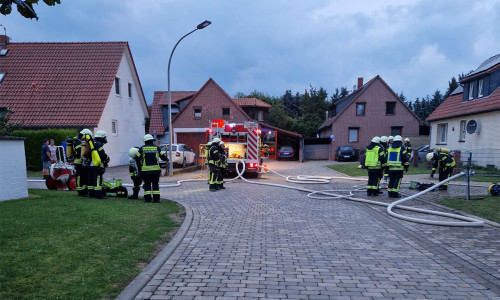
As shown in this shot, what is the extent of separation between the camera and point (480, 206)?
761cm

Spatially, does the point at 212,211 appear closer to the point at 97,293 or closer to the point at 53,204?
the point at 53,204

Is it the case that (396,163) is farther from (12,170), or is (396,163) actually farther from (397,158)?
(12,170)

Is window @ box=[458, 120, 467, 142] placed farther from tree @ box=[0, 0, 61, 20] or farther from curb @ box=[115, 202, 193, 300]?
tree @ box=[0, 0, 61, 20]

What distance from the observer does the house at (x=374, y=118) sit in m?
31.1

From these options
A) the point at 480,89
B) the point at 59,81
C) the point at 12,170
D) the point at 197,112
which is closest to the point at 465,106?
the point at 480,89

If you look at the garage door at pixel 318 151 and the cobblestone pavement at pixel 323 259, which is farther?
the garage door at pixel 318 151

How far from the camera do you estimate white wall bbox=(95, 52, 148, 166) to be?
1948 cm

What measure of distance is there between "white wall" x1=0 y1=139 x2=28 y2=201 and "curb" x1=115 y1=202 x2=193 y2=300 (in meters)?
4.40

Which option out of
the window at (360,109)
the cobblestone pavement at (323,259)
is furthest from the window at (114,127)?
the window at (360,109)

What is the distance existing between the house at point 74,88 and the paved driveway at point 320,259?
14864 millimetres

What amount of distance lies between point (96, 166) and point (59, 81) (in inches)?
618

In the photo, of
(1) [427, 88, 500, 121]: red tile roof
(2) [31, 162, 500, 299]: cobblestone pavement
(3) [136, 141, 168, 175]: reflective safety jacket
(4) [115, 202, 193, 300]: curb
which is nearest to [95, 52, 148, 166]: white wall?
(3) [136, 141, 168, 175]: reflective safety jacket

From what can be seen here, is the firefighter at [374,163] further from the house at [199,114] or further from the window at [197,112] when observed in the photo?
the window at [197,112]

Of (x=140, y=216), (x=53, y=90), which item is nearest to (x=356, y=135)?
(x=53, y=90)
